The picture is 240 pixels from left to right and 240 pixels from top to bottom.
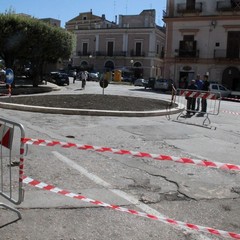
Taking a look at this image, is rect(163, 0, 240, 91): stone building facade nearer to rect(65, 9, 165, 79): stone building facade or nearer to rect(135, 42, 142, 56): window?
rect(65, 9, 165, 79): stone building facade

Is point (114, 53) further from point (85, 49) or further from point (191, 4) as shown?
point (191, 4)

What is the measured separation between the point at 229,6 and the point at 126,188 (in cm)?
4148

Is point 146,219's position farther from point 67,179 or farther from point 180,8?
point 180,8

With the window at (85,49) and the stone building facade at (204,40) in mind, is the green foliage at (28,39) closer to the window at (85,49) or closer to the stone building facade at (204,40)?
the stone building facade at (204,40)

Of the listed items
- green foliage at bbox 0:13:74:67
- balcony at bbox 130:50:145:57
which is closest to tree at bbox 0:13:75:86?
green foliage at bbox 0:13:74:67

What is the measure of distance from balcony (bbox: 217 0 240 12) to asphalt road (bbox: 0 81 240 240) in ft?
117

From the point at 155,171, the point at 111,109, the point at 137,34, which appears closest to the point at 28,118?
the point at 111,109

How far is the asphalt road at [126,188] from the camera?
14.4 ft

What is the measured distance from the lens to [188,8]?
45688 mm

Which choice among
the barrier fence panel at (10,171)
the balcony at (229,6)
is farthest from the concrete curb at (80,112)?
the balcony at (229,6)

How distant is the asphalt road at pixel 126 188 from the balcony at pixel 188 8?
3661 centimetres

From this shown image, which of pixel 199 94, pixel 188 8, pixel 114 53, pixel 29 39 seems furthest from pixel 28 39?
pixel 114 53

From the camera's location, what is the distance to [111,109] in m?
15.9

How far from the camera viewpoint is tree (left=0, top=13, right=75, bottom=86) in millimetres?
25672
